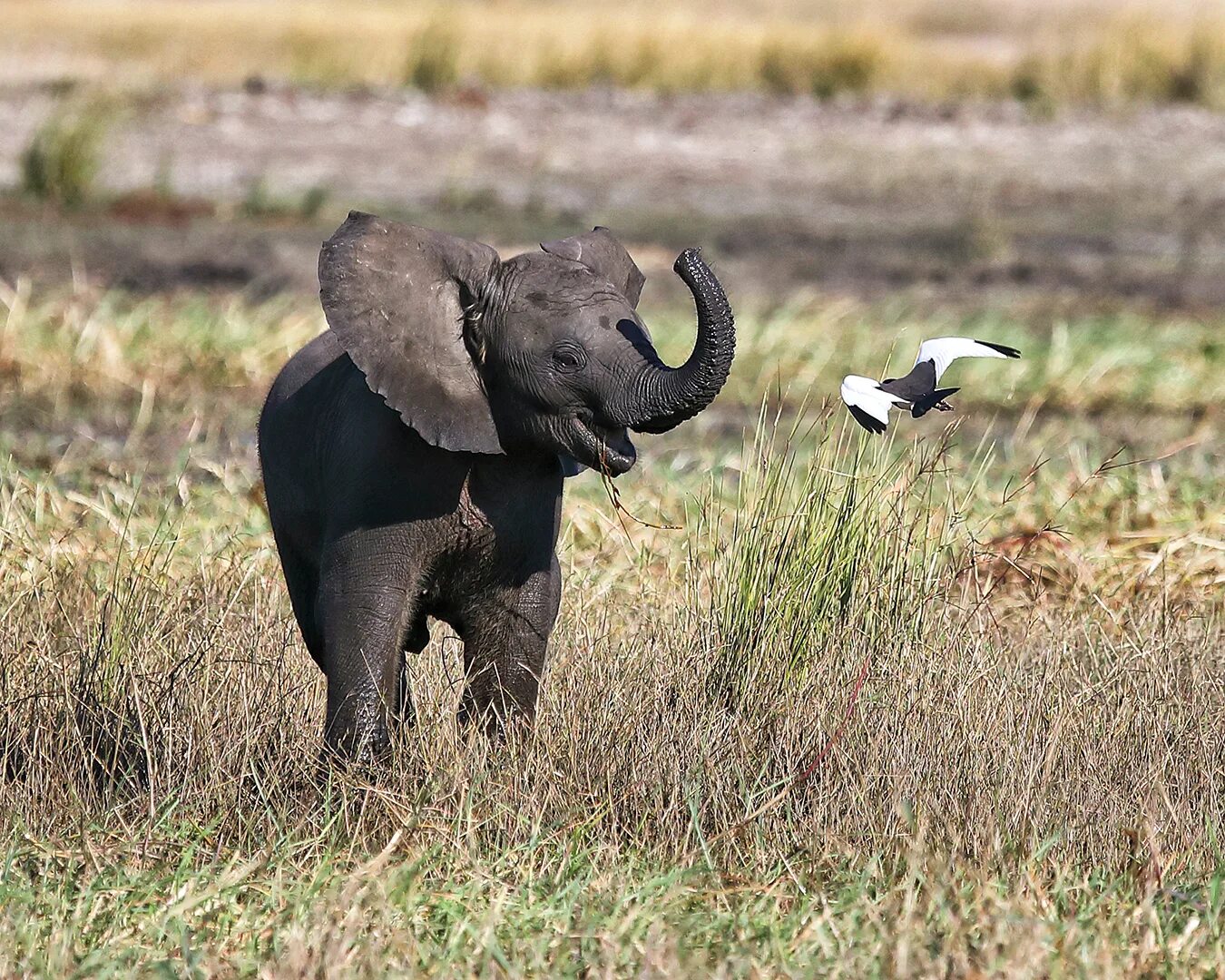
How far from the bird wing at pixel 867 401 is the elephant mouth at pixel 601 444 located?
488 mm

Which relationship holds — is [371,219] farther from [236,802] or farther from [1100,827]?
[1100,827]

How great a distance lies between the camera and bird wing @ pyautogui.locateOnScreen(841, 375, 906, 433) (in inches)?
181

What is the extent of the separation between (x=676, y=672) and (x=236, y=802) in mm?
1140

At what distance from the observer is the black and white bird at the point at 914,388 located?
462 centimetres

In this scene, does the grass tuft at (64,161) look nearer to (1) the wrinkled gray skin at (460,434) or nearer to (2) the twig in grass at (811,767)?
(1) the wrinkled gray skin at (460,434)

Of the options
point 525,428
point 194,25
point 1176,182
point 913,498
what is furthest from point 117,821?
point 194,25

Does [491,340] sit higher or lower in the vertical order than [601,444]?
higher

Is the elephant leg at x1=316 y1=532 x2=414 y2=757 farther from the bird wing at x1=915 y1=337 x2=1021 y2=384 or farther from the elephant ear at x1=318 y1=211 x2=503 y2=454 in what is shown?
the bird wing at x1=915 y1=337 x2=1021 y2=384

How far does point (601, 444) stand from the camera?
15.4 ft

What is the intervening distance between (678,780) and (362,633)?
80 centimetres

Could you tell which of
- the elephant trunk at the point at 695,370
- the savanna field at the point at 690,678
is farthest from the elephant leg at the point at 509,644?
the elephant trunk at the point at 695,370

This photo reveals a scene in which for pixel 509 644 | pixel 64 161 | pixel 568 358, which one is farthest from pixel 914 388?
pixel 64 161

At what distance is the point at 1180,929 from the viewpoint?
14.5ft

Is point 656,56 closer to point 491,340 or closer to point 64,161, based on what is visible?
point 64,161
